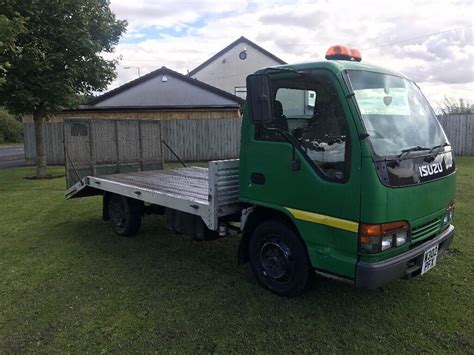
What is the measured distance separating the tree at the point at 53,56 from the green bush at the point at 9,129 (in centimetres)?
3386

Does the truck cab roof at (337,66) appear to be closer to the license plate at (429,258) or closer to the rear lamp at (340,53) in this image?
the rear lamp at (340,53)

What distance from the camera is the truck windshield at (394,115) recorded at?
3.34 m

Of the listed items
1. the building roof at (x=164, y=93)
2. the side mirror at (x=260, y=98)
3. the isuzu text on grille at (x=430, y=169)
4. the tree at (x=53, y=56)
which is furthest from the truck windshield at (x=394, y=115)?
the building roof at (x=164, y=93)

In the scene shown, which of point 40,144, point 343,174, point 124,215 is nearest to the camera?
point 343,174

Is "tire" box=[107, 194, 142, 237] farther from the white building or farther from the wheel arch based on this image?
the white building

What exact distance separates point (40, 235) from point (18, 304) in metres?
2.76

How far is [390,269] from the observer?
10.7 ft

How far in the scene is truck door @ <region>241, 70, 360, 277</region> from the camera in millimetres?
3314

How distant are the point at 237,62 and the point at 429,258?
93.4ft

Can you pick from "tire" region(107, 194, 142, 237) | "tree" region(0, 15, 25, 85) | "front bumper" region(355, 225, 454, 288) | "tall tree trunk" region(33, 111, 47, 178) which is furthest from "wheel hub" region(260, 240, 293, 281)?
"tall tree trunk" region(33, 111, 47, 178)

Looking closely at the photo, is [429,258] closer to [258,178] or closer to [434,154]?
[434,154]

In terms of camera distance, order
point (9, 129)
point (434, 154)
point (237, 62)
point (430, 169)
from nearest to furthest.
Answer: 1. point (430, 169)
2. point (434, 154)
3. point (237, 62)
4. point (9, 129)

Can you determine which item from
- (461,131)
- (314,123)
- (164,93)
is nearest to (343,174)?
(314,123)

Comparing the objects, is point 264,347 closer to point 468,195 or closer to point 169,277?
point 169,277
